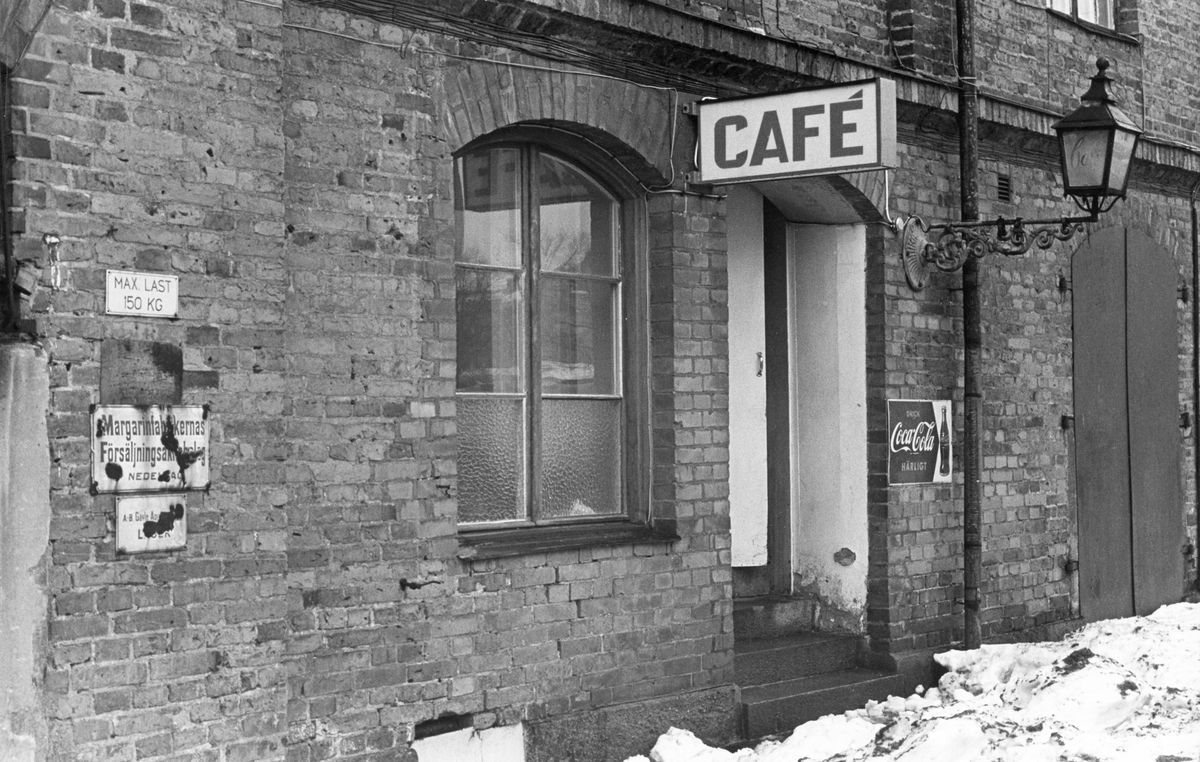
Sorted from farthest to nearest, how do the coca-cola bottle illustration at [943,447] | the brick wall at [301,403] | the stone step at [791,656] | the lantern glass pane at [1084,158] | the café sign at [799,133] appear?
the coca-cola bottle illustration at [943,447]
the lantern glass pane at [1084,158]
the stone step at [791,656]
the café sign at [799,133]
the brick wall at [301,403]

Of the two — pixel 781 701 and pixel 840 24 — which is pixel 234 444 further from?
pixel 840 24

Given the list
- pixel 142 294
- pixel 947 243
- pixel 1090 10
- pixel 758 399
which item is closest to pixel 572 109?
pixel 142 294

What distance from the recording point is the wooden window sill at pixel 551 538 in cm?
652

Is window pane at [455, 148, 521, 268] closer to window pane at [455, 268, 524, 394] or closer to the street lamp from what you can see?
window pane at [455, 268, 524, 394]

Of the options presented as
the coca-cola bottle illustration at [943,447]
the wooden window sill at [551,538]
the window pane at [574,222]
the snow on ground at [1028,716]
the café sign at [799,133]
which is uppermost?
the café sign at [799,133]

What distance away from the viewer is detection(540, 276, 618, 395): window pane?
7.12 m

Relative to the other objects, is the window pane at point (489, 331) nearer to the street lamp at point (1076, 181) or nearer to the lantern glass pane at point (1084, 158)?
the street lamp at point (1076, 181)

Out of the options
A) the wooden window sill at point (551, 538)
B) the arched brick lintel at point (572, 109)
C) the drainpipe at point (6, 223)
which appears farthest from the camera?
the wooden window sill at point (551, 538)

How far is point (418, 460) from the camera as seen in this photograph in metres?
6.20

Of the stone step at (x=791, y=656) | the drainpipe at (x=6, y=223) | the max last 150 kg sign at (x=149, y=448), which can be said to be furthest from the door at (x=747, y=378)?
the drainpipe at (x=6, y=223)

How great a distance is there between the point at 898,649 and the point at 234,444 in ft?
15.7

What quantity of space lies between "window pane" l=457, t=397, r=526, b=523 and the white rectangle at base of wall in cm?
92

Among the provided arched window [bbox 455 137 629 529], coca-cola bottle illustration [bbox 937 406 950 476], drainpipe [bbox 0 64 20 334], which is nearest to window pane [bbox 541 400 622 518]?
arched window [bbox 455 137 629 529]

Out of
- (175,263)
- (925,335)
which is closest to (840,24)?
(925,335)
